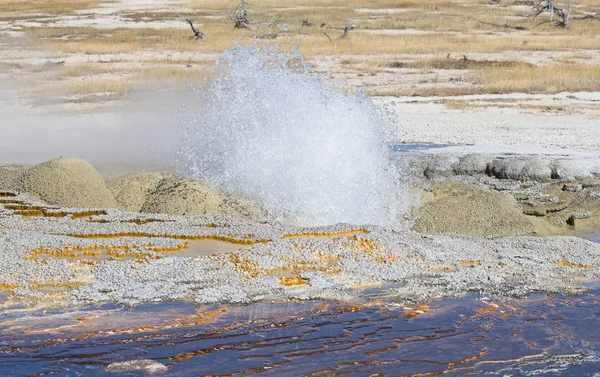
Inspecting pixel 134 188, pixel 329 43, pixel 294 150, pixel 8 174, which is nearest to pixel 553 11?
pixel 329 43

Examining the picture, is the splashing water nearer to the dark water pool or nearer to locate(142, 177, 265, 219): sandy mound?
locate(142, 177, 265, 219): sandy mound

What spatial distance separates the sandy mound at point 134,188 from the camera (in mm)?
9290

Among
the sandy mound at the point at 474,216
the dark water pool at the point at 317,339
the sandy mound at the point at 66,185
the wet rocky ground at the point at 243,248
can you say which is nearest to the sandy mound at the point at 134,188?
the wet rocky ground at the point at 243,248

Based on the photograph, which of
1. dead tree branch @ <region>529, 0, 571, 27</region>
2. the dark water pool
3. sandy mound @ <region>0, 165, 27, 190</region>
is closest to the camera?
the dark water pool

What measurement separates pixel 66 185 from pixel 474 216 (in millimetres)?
4252

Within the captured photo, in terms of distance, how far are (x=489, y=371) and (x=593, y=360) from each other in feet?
2.28

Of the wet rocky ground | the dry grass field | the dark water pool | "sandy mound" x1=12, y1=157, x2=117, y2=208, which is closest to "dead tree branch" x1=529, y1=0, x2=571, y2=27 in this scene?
the dry grass field

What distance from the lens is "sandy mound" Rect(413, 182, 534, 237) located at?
341 inches

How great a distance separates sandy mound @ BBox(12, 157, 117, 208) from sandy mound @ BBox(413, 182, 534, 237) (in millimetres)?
3350

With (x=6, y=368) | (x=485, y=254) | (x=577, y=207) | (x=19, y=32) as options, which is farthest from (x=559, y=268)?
(x=19, y=32)

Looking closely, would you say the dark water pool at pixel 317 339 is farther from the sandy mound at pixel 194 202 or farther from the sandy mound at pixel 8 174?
the sandy mound at pixel 8 174

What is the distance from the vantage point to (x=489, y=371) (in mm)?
5004

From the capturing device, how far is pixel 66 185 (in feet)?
29.8

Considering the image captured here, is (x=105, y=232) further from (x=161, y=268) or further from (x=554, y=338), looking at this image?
(x=554, y=338)
